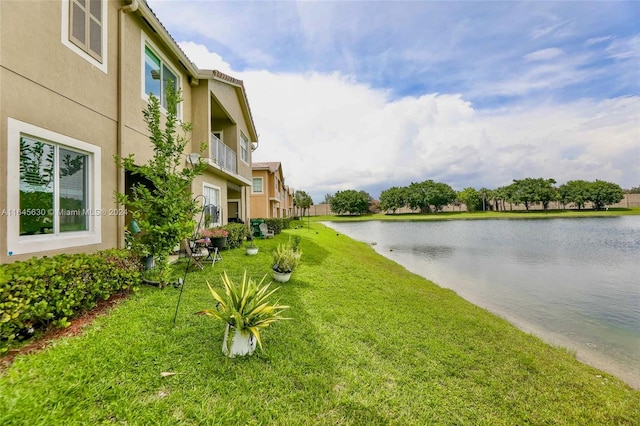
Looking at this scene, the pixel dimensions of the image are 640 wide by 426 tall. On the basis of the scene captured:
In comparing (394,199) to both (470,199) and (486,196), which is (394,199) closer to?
(470,199)

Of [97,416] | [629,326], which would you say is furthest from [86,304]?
[629,326]

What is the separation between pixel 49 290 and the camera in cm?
362

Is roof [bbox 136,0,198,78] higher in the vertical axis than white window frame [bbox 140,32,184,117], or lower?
higher

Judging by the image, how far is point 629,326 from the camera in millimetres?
7625

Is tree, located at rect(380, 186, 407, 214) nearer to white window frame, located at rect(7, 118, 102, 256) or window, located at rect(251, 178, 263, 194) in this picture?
window, located at rect(251, 178, 263, 194)

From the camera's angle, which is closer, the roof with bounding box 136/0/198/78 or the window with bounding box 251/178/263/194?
the roof with bounding box 136/0/198/78

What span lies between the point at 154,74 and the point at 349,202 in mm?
74278

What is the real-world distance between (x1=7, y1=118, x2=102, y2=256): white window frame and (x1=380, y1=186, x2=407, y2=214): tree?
78.1 m

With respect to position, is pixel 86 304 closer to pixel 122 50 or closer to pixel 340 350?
pixel 340 350

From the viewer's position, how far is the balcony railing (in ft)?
36.5

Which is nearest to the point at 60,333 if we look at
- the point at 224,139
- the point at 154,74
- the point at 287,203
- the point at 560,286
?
the point at 154,74

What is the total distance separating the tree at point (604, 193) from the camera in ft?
203

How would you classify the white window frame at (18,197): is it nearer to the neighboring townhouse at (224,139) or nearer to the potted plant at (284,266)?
the potted plant at (284,266)

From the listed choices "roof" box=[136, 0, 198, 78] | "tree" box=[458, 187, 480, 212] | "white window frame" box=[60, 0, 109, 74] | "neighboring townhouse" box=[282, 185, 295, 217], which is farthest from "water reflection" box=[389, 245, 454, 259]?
"tree" box=[458, 187, 480, 212]
